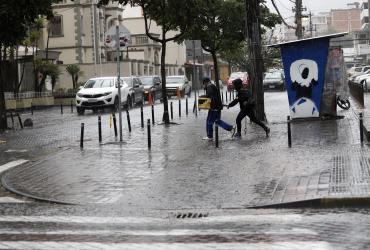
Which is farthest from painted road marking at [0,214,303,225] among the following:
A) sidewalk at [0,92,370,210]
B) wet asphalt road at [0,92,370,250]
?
sidewalk at [0,92,370,210]

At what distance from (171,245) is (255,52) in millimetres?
15224

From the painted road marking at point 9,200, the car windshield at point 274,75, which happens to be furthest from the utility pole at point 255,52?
the car windshield at point 274,75

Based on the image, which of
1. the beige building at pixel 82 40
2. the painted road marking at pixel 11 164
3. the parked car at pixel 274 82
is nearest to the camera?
the painted road marking at pixel 11 164

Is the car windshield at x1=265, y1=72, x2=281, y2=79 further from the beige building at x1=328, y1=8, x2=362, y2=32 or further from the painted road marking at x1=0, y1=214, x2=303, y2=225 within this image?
the beige building at x1=328, y1=8, x2=362, y2=32

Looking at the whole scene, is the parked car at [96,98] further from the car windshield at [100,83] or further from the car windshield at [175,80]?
the car windshield at [175,80]

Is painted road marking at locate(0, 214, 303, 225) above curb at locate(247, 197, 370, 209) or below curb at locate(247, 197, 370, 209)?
below

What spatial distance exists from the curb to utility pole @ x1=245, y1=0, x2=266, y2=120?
12.5 m

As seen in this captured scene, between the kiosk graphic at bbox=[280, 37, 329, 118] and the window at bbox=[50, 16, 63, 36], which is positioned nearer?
the kiosk graphic at bbox=[280, 37, 329, 118]

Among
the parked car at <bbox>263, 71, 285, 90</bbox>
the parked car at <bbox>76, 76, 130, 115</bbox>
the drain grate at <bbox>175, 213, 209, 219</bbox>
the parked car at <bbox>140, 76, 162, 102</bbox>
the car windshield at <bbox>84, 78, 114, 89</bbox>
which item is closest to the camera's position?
the drain grate at <bbox>175, 213, 209, 219</bbox>

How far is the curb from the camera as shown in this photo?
919 cm

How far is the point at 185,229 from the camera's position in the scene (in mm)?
8180

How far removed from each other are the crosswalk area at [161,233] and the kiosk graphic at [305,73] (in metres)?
12.5

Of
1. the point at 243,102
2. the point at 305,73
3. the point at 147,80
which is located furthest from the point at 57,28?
the point at 243,102

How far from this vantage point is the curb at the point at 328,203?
30.1 ft
